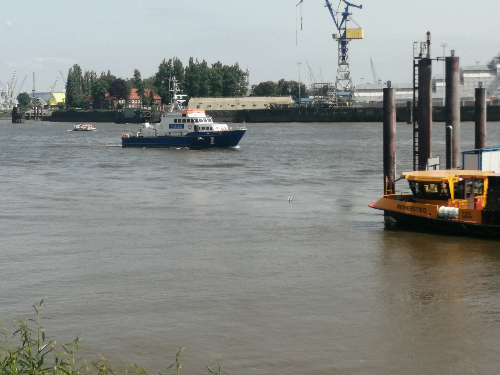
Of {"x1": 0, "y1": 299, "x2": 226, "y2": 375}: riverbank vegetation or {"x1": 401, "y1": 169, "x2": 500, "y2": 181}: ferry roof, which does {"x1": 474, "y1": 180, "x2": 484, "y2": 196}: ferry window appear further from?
{"x1": 0, "y1": 299, "x2": 226, "y2": 375}: riverbank vegetation

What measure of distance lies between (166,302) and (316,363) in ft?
15.6

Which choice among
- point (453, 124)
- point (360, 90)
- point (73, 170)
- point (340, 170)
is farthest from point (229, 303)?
point (360, 90)

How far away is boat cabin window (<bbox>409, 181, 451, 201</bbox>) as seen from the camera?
24.3 m

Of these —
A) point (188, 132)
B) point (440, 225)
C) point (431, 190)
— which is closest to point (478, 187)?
point (431, 190)

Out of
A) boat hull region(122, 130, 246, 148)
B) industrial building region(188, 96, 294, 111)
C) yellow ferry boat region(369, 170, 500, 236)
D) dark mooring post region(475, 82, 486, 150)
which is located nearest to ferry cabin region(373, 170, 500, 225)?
yellow ferry boat region(369, 170, 500, 236)

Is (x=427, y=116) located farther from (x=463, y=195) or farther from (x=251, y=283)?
(x=251, y=283)

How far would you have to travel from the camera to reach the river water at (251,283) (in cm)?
1383

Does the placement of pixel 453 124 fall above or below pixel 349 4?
below

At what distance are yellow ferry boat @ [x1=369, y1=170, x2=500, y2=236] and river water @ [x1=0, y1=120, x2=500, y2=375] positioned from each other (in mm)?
639

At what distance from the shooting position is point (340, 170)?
5066 centimetres

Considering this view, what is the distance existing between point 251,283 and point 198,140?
2176 inches

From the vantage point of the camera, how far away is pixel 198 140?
241 ft

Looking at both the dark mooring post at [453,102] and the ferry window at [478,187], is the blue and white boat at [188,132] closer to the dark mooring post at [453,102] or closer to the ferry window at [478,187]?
the dark mooring post at [453,102]

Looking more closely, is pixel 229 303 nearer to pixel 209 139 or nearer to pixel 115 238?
pixel 115 238
